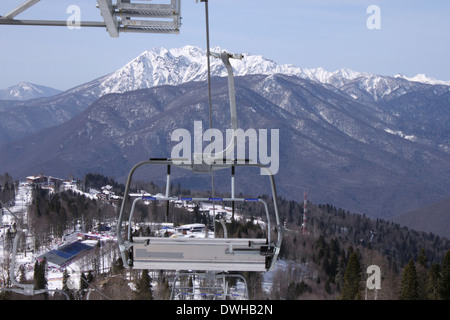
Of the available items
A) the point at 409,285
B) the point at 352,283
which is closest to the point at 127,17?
the point at 409,285

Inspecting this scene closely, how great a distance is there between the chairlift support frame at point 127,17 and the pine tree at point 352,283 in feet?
187

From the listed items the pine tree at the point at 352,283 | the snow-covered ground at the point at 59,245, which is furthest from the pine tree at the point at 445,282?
the snow-covered ground at the point at 59,245

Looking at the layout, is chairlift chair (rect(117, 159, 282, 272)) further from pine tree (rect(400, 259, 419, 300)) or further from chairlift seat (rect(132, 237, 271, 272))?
pine tree (rect(400, 259, 419, 300))

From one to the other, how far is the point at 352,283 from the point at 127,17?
6180 centimetres

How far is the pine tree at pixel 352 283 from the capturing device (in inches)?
2500

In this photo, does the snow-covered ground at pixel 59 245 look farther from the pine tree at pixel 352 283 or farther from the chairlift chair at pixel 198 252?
the chairlift chair at pixel 198 252

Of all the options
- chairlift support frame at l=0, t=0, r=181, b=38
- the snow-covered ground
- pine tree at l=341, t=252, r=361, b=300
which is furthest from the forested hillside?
chairlift support frame at l=0, t=0, r=181, b=38

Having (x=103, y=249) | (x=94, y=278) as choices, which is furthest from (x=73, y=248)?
(x=94, y=278)

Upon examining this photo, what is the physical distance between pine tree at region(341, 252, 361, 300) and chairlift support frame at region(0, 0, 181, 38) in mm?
57126

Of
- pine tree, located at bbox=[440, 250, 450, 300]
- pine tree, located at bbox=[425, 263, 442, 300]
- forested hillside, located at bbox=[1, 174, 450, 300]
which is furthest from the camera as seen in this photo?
forested hillside, located at bbox=[1, 174, 450, 300]

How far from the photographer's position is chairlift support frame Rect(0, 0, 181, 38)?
6855 millimetres

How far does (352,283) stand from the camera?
214 ft
